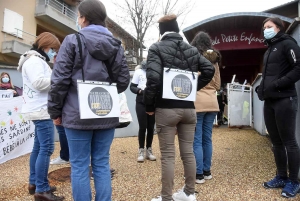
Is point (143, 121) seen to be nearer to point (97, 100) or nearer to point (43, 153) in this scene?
point (43, 153)

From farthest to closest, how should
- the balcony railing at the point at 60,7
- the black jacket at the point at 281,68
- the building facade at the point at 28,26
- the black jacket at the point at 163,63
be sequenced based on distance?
the balcony railing at the point at 60,7 → the building facade at the point at 28,26 → the black jacket at the point at 281,68 → the black jacket at the point at 163,63

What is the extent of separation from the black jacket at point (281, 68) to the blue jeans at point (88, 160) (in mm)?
1761

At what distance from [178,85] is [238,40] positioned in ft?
22.7

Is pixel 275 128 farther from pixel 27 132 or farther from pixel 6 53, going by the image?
pixel 6 53

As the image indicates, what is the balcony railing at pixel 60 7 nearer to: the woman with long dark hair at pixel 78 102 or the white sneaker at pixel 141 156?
the white sneaker at pixel 141 156

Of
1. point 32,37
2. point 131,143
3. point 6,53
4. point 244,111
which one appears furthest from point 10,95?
point 32,37

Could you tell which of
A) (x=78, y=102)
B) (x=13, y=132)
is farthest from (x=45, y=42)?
(x=13, y=132)

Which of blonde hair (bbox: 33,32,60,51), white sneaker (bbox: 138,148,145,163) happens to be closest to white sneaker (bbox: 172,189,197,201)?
white sneaker (bbox: 138,148,145,163)

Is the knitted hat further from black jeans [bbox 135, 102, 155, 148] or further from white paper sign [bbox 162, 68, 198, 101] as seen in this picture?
black jeans [bbox 135, 102, 155, 148]

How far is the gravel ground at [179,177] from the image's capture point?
270cm

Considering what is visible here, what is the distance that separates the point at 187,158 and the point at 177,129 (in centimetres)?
29

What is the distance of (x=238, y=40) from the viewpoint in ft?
27.9

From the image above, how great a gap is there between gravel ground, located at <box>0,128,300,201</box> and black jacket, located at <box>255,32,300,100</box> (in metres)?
1.04

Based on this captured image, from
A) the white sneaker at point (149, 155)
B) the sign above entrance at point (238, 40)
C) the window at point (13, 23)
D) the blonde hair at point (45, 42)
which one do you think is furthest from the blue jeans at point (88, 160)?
the window at point (13, 23)
